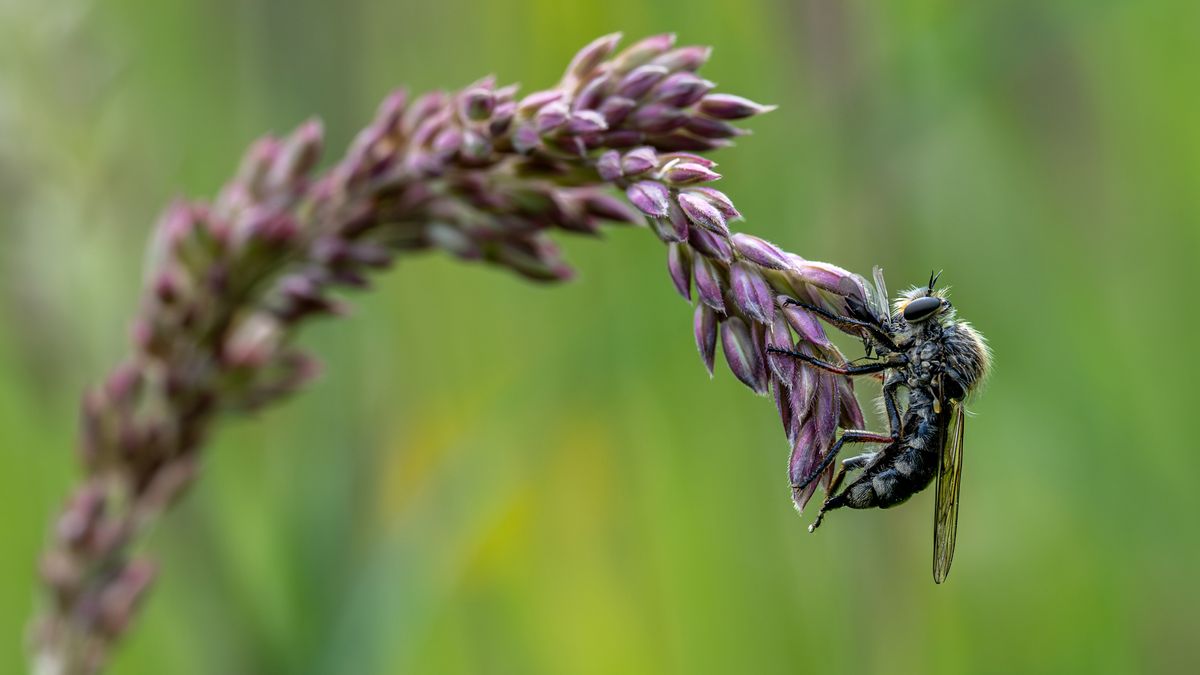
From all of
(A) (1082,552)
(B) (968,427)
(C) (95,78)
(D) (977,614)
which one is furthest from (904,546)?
(C) (95,78)

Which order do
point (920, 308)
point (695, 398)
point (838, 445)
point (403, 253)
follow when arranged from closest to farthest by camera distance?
point (838, 445) → point (403, 253) → point (920, 308) → point (695, 398)

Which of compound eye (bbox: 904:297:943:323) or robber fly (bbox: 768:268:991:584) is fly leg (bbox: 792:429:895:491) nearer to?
robber fly (bbox: 768:268:991:584)

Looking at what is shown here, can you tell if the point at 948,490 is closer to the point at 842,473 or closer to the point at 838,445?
the point at 842,473

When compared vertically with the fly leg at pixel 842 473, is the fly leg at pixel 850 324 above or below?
above

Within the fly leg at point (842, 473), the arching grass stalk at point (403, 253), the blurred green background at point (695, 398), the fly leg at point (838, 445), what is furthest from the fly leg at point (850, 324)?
the blurred green background at point (695, 398)

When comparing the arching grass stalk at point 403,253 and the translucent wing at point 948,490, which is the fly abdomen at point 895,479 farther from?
the arching grass stalk at point 403,253

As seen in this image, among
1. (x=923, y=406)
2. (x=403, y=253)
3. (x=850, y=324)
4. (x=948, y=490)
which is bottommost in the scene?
(x=948, y=490)

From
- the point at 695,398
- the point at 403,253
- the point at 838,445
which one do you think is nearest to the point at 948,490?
the point at 838,445

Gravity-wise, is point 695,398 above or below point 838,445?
above
